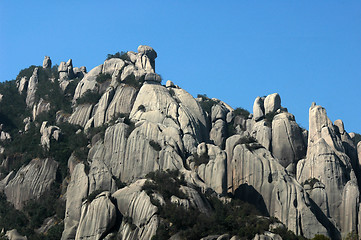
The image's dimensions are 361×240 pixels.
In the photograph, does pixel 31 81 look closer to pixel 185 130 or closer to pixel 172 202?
pixel 185 130

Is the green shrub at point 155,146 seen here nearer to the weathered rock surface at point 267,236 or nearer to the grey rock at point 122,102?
the grey rock at point 122,102

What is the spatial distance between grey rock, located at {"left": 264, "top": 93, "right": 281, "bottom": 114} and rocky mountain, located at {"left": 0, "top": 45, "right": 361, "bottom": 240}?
0.16m

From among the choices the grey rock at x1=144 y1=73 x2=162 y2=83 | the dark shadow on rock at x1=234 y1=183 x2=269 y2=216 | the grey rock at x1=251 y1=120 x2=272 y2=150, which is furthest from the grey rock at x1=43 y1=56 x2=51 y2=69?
the dark shadow on rock at x1=234 y1=183 x2=269 y2=216

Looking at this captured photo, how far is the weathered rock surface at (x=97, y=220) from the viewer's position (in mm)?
86938

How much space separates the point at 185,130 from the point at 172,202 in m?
19.7

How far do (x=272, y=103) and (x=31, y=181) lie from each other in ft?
120

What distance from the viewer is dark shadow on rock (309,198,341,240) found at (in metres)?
96.8

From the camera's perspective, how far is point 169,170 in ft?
315

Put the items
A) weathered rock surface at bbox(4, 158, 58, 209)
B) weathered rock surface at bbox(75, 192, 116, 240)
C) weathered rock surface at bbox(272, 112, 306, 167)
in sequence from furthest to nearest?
weathered rock surface at bbox(272, 112, 306, 167), weathered rock surface at bbox(4, 158, 58, 209), weathered rock surface at bbox(75, 192, 116, 240)

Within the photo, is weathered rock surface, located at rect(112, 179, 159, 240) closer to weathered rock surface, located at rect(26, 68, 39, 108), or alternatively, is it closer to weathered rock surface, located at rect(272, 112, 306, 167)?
weathered rock surface, located at rect(272, 112, 306, 167)

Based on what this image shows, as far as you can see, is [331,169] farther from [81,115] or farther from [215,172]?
[81,115]

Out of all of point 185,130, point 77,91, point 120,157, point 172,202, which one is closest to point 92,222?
point 172,202

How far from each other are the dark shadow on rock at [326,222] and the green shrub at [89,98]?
39541mm

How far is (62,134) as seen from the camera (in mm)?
114562
